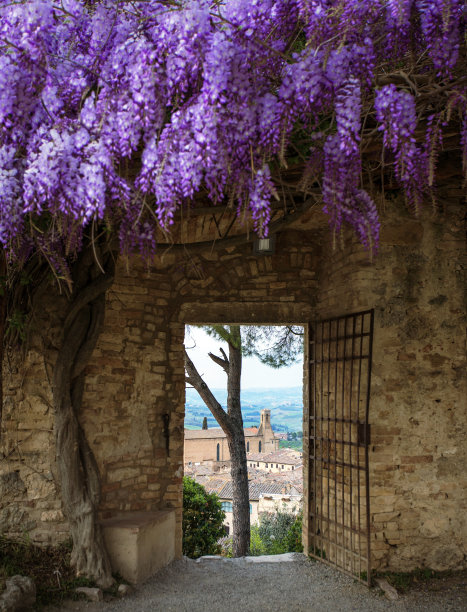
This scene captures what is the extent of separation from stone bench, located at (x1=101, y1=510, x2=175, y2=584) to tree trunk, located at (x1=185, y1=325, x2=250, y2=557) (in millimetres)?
3509

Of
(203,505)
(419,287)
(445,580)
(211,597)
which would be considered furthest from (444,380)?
(203,505)

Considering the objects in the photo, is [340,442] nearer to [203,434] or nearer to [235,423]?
[235,423]

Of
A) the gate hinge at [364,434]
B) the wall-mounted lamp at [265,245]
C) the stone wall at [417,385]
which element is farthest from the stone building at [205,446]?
the wall-mounted lamp at [265,245]

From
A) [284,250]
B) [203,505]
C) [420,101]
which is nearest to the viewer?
[420,101]

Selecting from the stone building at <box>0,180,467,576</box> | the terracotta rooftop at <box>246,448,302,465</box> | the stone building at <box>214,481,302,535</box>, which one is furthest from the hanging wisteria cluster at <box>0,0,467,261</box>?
the terracotta rooftop at <box>246,448,302,465</box>

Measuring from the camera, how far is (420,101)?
106 inches

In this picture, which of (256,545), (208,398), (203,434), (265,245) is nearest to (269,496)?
(256,545)

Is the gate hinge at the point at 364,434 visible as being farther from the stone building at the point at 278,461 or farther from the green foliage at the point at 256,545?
the stone building at the point at 278,461

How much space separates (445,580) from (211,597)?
5.15 ft

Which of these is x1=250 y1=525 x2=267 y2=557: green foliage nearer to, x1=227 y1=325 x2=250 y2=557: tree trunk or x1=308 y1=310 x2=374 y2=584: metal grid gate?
x1=227 y1=325 x2=250 y2=557: tree trunk

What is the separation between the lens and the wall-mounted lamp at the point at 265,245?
12.6 ft

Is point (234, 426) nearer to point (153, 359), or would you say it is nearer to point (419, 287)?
point (153, 359)

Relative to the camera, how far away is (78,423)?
12.5ft

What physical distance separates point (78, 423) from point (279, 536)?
17.7 ft
